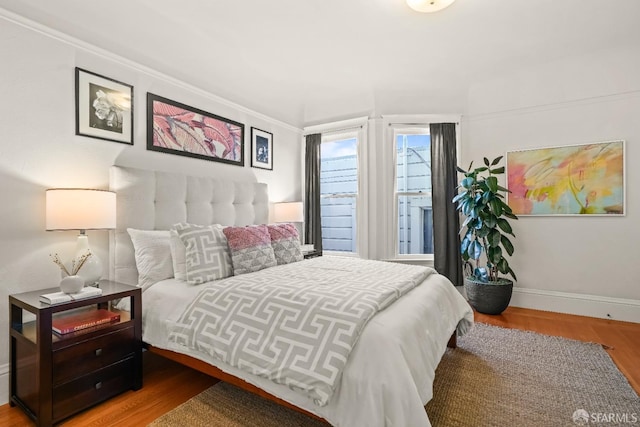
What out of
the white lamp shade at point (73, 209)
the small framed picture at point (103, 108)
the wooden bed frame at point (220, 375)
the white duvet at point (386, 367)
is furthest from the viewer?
the small framed picture at point (103, 108)

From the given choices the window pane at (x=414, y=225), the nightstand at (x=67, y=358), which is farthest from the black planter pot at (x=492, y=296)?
the nightstand at (x=67, y=358)

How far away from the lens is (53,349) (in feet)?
5.39

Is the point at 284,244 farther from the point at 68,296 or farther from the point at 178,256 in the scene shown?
the point at 68,296

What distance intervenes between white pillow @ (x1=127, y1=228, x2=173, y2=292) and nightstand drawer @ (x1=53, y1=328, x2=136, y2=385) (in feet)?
1.32

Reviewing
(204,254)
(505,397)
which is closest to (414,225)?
(505,397)

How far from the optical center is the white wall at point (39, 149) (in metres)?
1.94

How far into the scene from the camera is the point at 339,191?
4.52m

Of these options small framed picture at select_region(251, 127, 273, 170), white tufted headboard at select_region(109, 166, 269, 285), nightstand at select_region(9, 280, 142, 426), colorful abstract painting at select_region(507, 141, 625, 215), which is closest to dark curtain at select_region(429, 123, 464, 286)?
colorful abstract painting at select_region(507, 141, 625, 215)

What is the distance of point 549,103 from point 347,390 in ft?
12.4

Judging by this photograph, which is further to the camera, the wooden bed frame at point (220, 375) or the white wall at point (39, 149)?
the white wall at point (39, 149)

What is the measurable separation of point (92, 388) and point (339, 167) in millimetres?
3538

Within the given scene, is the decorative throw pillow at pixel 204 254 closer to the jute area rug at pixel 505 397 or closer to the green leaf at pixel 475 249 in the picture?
the jute area rug at pixel 505 397

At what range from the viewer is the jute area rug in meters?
1.69

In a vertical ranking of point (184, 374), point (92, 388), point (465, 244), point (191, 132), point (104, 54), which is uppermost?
point (104, 54)
